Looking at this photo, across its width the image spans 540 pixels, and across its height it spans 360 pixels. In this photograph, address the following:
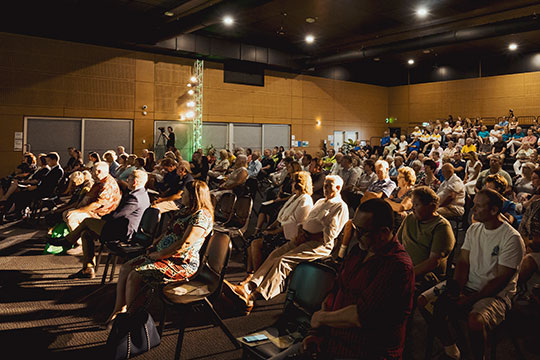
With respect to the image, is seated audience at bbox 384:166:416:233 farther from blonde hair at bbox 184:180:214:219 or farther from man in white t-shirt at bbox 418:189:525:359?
blonde hair at bbox 184:180:214:219

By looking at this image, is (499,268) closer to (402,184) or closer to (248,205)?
(402,184)

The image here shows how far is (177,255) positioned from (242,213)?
88.6 inches

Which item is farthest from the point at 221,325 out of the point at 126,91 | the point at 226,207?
the point at 126,91

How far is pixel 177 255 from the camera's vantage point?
302 centimetres

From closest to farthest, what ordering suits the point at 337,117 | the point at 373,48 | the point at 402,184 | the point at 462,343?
the point at 462,343
the point at 402,184
the point at 373,48
the point at 337,117

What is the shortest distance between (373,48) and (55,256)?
42.3 feet

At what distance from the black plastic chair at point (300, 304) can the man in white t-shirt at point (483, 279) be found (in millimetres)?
935

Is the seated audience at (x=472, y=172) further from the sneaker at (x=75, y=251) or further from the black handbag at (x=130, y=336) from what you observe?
the sneaker at (x=75, y=251)

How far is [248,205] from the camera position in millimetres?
5176

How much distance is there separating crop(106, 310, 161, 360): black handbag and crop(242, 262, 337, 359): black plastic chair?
100 centimetres

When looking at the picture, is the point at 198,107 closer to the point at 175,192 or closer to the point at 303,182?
the point at 175,192

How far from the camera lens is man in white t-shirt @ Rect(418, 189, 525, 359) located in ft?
7.79

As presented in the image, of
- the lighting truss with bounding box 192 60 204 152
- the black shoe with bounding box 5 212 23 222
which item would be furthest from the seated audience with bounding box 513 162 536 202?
the lighting truss with bounding box 192 60 204 152

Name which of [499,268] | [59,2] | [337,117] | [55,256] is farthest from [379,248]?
[337,117]
